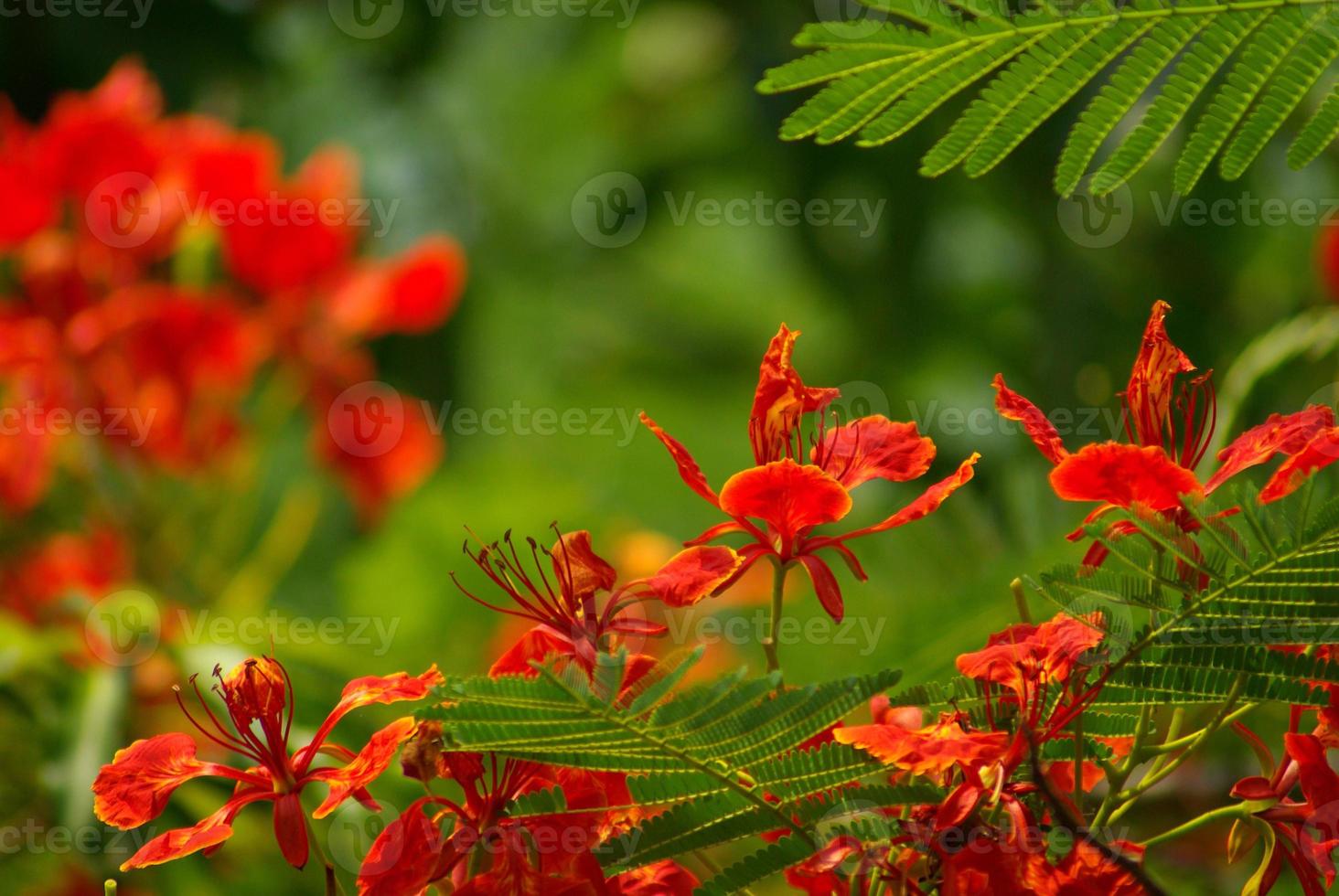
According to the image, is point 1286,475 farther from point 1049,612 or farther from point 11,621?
point 11,621

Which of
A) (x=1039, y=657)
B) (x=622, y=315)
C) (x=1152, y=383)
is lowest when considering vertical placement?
(x=622, y=315)

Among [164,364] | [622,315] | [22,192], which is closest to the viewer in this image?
[22,192]

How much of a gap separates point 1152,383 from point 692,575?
1.04 feet

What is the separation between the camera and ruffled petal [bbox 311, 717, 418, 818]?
84cm

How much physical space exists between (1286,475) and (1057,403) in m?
1.94

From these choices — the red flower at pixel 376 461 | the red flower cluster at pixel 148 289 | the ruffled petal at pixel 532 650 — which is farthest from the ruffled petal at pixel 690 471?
the red flower at pixel 376 461

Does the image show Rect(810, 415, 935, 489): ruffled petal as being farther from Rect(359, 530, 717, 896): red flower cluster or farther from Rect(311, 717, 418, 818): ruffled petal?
Rect(311, 717, 418, 818): ruffled petal

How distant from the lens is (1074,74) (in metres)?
1.03

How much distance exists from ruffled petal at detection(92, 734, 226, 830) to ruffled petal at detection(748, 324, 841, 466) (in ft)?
1.27

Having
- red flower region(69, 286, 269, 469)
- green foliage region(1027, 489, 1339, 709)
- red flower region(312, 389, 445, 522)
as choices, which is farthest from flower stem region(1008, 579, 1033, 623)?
red flower region(312, 389, 445, 522)

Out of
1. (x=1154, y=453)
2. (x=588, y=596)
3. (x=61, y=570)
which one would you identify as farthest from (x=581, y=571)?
(x=61, y=570)

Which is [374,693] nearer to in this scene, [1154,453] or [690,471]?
[690,471]

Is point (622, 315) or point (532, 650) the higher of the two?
point (532, 650)

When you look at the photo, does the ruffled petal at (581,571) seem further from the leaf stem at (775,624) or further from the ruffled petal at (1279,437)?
the ruffled petal at (1279,437)
